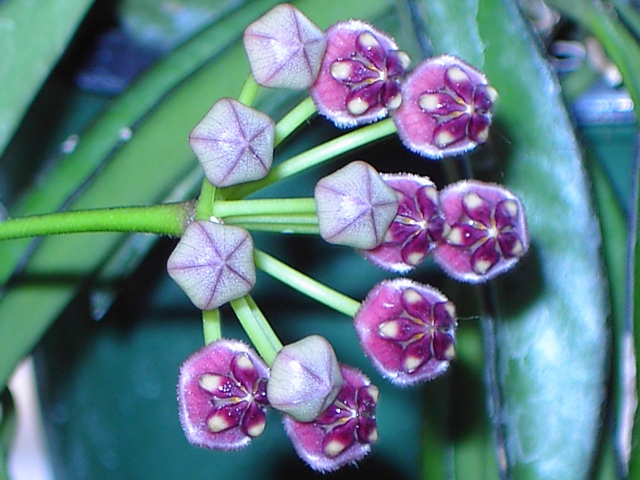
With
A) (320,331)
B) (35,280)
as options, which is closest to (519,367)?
(320,331)

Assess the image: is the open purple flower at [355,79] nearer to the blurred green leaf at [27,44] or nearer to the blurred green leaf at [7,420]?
the blurred green leaf at [27,44]

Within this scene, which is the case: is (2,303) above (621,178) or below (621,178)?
above

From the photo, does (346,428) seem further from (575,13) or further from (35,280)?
(575,13)

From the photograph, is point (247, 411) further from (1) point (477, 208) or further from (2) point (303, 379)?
(1) point (477, 208)

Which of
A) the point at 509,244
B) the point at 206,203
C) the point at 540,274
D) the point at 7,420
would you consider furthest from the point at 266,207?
the point at 7,420

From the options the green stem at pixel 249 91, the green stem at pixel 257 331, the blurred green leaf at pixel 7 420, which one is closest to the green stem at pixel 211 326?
the green stem at pixel 257 331

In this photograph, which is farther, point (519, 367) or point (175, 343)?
point (175, 343)
